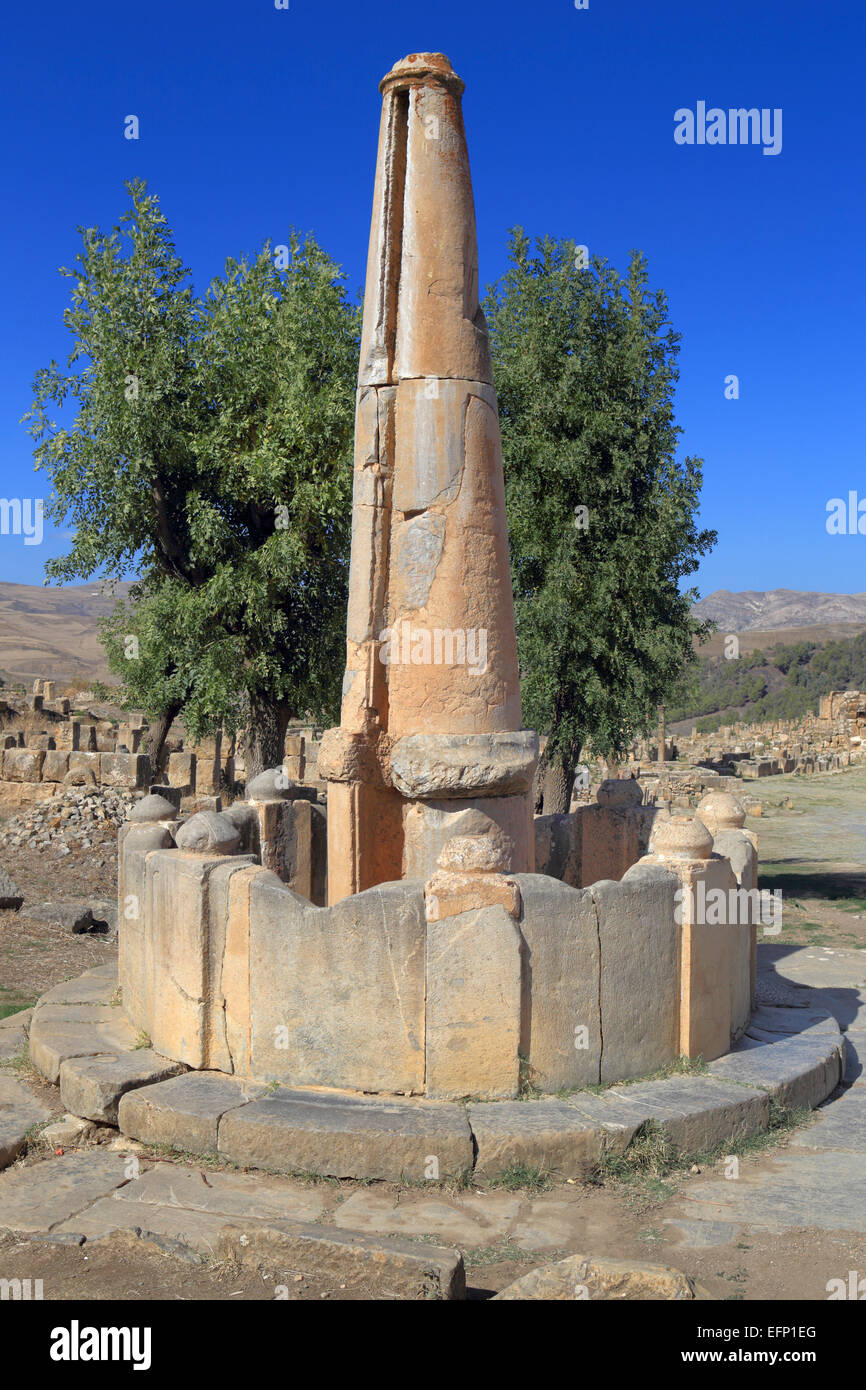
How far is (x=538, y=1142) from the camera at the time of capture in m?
5.45

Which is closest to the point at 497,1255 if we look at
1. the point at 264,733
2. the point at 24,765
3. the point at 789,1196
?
the point at 789,1196

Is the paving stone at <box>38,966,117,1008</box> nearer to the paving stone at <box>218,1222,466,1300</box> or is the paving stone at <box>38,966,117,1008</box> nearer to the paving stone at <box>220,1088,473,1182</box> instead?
the paving stone at <box>220,1088,473,1182</box>

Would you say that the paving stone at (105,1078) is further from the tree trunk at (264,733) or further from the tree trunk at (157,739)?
the tree trunk at (157,739)

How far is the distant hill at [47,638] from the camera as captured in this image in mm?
74625

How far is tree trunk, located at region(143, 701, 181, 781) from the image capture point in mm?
17156

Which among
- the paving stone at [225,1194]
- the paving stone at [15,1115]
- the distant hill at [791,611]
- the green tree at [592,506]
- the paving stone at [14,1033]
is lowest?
the paving stone at [225,1194]

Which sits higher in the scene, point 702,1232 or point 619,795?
point 619,795

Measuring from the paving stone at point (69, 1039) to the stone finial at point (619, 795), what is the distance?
15.0 ft

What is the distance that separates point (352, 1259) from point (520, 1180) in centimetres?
131

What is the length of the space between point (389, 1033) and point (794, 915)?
8848 mm

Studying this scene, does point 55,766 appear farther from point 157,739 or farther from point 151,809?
point 151,809

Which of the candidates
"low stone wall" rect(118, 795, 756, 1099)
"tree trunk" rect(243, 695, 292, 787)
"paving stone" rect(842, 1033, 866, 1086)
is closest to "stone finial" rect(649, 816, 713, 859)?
"low stone wall" rect(118, 795, 756, 1099)

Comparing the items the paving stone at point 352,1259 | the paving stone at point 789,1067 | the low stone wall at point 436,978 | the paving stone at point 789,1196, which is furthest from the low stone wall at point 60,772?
the paving stone at point 352,1259

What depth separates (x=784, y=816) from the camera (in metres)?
26.3
